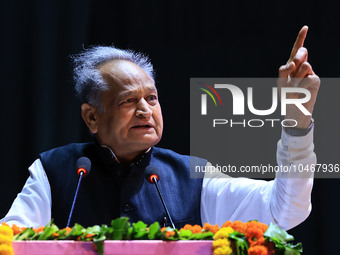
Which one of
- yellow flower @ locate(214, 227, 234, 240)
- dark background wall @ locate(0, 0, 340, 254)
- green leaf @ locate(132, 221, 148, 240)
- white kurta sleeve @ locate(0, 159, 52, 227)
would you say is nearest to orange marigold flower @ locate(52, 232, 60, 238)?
green leaf @ locate(132, 221, 148, 240)

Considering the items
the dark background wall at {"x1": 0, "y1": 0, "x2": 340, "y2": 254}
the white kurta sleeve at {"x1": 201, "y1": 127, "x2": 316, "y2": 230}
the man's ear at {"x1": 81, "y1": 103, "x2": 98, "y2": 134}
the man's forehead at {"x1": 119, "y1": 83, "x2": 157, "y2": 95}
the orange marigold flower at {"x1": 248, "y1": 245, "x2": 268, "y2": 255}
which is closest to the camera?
the orange marigold flower at {"x1": 248, "y1": 245, "x2": 268, "y2": 255}

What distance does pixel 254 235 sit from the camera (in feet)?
5.49

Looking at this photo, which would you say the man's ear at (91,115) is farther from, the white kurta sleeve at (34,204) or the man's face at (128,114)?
the white kurta sleeve at (34,204)

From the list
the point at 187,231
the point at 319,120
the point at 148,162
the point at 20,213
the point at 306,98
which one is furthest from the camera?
the point at 319,120

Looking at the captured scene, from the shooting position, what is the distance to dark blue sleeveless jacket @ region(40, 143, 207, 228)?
2568 millimetres

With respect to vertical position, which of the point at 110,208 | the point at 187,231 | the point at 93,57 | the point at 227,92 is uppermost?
→ the point at 93,57

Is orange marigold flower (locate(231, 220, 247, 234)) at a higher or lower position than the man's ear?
lower

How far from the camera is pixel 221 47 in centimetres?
358

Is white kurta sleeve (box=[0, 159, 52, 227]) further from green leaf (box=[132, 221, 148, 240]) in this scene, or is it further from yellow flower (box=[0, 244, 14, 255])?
green leaf (box=[132, 221, 148, 240])

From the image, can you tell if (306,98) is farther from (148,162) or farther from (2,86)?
(2,86)

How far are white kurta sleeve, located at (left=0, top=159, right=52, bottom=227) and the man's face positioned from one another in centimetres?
32

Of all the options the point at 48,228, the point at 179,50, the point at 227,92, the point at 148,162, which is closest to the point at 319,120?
the point at 227,92

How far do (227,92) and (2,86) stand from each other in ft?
4.37

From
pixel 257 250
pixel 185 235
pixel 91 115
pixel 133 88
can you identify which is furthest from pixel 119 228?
pixel 91 115
